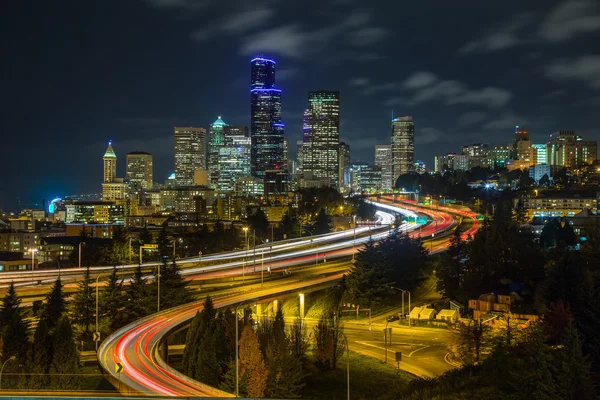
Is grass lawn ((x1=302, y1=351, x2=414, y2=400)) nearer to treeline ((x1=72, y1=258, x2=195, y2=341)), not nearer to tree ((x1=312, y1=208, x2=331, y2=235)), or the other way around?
treeline ((x1=72, y1=258, x2=195, y2=341))

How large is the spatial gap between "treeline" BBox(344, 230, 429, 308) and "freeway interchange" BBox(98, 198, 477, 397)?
191 cm

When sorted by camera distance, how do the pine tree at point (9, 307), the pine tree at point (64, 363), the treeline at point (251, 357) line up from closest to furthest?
the treeline at point (251, 357) → the pine tree at point (64, 363) → the pine tree at point (9, 307)

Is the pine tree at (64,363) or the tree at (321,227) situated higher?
the tree at (321,227)

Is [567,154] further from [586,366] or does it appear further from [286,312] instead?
[586,366]

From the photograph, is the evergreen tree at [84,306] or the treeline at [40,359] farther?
the evergreen tree at [84,306]

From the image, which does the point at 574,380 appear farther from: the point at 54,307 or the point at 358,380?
the point at 54,307

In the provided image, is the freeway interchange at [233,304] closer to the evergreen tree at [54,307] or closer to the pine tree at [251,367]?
the pine tree at [251,367]

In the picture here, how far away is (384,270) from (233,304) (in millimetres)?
14686

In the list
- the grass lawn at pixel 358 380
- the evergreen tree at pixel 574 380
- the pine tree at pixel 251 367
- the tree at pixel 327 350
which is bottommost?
the grass lawn at pixel 358 380

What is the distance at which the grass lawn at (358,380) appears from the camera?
26719mm

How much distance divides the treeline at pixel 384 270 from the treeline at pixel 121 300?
12575mm

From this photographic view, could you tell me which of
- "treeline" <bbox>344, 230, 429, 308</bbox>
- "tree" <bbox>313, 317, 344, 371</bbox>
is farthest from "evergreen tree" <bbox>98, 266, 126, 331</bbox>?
"treeline" <bbox>344, 230, 429, 308</bbox>

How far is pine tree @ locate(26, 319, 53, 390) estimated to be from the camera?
24328mm

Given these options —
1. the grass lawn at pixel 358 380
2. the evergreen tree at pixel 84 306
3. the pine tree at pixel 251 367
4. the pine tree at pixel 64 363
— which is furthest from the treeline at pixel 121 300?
the pine tree at pixel 251 367
